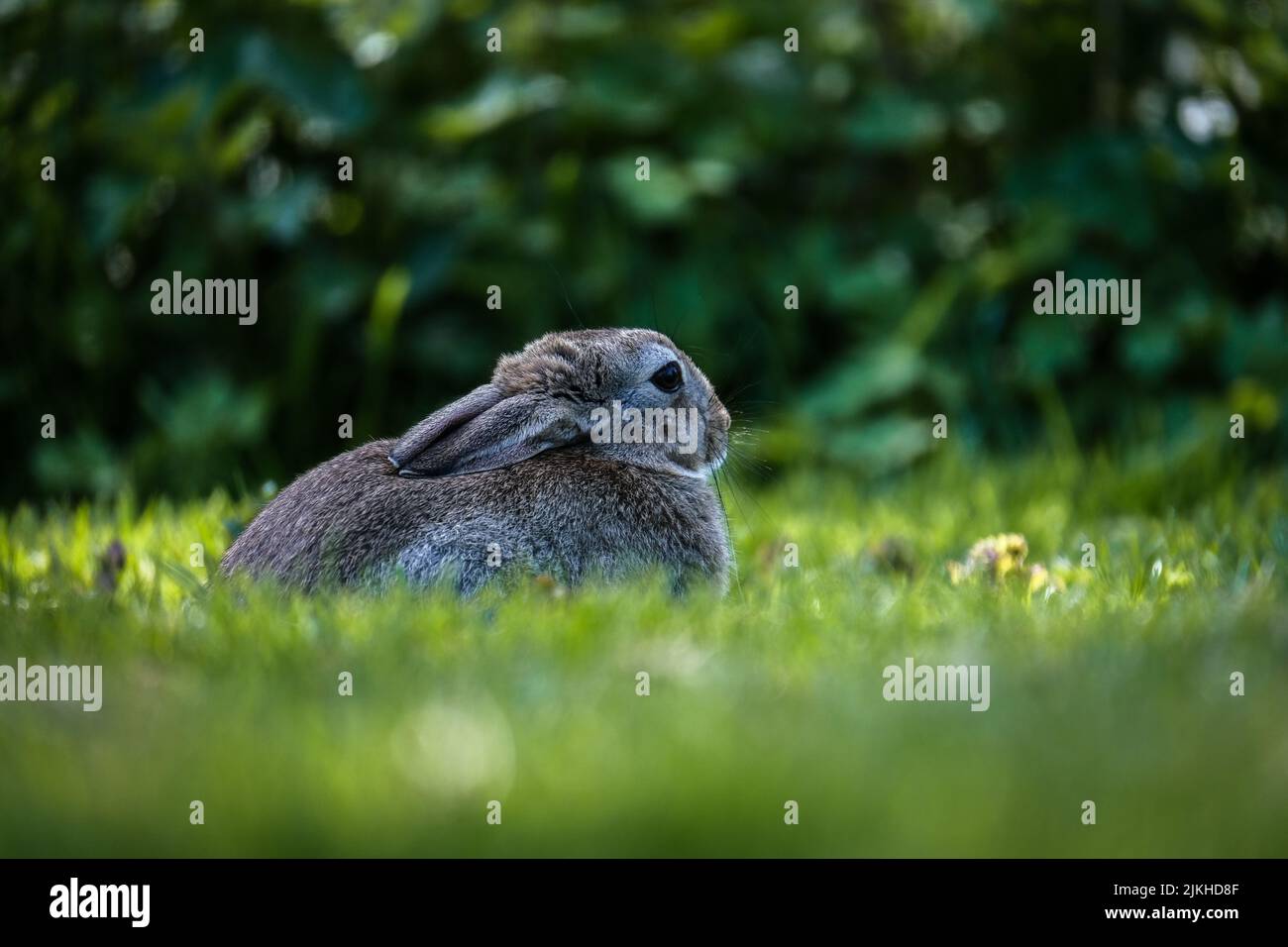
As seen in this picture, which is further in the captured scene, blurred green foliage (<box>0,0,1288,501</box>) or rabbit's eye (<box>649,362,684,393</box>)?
blurred green foliage (<box>0,0,1288,501</box>)

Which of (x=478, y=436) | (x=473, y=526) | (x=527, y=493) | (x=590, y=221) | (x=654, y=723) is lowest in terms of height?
(x=654, y=723)

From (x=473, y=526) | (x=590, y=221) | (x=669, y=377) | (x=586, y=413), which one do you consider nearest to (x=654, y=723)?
(x=473, y=526)

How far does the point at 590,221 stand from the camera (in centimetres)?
733

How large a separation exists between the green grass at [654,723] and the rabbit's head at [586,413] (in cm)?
55

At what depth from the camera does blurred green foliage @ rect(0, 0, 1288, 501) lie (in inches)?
272

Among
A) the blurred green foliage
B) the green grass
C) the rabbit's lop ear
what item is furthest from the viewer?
the blurred green foliage

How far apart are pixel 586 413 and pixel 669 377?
382 mm

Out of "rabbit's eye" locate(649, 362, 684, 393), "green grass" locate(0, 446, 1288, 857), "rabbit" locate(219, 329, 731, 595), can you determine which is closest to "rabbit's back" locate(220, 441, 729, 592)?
"rabbit" locate(219, 329, 731, 595)

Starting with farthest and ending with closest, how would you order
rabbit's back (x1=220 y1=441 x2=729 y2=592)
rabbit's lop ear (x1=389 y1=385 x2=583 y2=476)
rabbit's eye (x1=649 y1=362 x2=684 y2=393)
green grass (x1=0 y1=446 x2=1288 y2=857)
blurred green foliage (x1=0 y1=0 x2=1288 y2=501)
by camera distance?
blurred green foliage (x1=0 y1=0 x2=1288 y2=501)
rabbit's eye (x1=649 y1=362 x2=684 y2=393)
rabbit's lop ear (x1=389 y1=385 x2=583 y2=476)
rabbit's back (x1=220 y1=441 x2=729 y2=592)
green grass (x1=0 y1=446 x2=1288 y2=857)

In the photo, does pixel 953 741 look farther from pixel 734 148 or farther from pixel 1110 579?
pixel 734 148

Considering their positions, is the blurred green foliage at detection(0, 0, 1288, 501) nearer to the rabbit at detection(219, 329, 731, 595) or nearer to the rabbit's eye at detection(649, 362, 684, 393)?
the rabbit's eye at detection(649, 362, 684, 393)

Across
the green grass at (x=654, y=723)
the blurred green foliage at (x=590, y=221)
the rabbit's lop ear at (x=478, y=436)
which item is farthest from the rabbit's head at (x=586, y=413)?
the blurred green foliage at (x=590, y=221)

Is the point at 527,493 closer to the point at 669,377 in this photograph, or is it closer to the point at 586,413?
the point at 586,413

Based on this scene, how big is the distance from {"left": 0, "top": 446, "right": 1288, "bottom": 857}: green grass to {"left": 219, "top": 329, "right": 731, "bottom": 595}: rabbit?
205 mm
